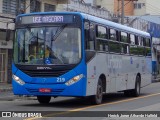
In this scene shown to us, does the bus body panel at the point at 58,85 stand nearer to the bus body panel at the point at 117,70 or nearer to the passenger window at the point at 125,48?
the bus body panel at the point at 117,70

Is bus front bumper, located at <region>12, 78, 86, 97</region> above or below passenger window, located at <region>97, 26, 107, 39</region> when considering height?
below

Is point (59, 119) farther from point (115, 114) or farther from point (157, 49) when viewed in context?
point (157, 49)

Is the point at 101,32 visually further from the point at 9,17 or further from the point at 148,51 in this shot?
the point at 9,17

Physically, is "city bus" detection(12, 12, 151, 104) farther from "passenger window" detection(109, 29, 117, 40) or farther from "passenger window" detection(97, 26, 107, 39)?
"passenger window" detection(109, 29, 117, 40)

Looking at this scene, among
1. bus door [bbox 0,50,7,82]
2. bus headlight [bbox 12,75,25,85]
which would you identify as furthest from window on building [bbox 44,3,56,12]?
bus headlight [bbox 12,75,25,85]

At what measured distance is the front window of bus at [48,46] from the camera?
15.2 metres

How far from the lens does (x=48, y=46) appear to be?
15.4 metres

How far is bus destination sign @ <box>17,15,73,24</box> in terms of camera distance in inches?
611

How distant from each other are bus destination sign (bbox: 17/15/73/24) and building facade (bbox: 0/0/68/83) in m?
14.6

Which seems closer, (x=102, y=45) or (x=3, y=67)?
(x=102, y=45)

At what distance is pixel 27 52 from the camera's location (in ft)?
51.6

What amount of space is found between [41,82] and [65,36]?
68.7 inches

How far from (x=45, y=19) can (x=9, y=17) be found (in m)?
16.6

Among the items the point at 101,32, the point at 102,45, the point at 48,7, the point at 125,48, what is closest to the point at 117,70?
the point at 125,48
